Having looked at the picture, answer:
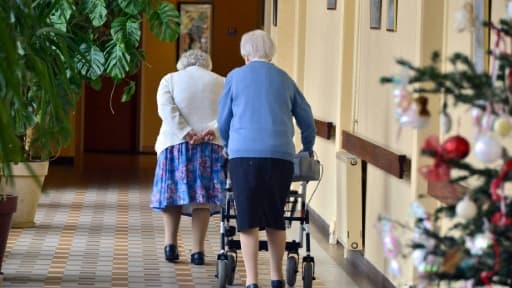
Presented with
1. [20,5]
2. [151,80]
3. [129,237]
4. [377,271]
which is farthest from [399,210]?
[151,80]

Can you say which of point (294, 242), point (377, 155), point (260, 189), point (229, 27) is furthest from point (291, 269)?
point (229, 27)

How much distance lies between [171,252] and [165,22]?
153cm

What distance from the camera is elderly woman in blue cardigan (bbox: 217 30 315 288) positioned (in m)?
6.63

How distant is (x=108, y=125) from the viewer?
60.8 feet

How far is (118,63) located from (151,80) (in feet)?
32.7

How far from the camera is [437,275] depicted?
101 inches

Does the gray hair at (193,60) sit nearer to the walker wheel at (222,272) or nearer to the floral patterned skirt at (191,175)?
the floral patterned skirt at (191,175)

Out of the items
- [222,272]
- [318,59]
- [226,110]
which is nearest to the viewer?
[226,110]

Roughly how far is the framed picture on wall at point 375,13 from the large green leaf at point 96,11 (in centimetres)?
172

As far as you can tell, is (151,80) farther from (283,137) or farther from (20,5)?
(20,5)

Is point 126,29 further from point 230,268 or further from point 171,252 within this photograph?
point 230,268

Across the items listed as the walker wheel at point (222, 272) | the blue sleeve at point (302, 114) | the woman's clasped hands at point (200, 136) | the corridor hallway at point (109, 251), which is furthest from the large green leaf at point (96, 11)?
the walker wheel at point (222, 272)

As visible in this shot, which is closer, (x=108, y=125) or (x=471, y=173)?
(x=471, y=173)

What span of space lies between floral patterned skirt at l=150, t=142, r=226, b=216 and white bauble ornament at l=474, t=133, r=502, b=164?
5.60 meters
